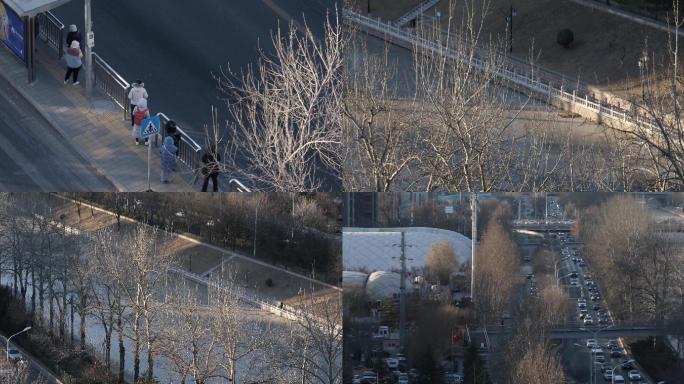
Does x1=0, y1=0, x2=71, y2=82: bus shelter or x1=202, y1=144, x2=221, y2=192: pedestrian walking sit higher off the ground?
x1=0, y1=0, x2=71, y2=82: bus shelter

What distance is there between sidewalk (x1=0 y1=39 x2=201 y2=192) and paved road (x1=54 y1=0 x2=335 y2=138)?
101 inches

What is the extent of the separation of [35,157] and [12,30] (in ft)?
8.83

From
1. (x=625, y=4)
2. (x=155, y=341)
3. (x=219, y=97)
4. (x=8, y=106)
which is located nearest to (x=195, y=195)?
(x=155, y=341)

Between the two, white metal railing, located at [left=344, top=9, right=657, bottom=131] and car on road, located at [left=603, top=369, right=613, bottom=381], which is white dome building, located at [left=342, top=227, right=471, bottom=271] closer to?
car on road, located at [left=603, top=369, right=613, bottom=381]

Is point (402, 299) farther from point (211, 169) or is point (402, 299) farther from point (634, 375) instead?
point (211, 169)

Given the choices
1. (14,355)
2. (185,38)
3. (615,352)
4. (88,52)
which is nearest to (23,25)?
(88,52)

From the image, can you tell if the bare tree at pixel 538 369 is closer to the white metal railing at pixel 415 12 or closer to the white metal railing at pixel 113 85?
the white metal railing at pixel 113 85

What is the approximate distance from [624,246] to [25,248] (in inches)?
181

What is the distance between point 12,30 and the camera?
2750cm

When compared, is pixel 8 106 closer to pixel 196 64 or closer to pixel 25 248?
pixel 196 64

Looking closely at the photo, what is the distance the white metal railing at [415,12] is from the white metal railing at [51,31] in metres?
20.6

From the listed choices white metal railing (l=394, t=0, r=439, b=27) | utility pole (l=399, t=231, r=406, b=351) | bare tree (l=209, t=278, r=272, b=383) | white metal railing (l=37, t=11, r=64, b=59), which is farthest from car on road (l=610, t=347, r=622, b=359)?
A: white metal railing (l=394, t=0, r=439, b=27)

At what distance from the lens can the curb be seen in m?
24.7

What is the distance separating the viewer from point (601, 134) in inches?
1528
